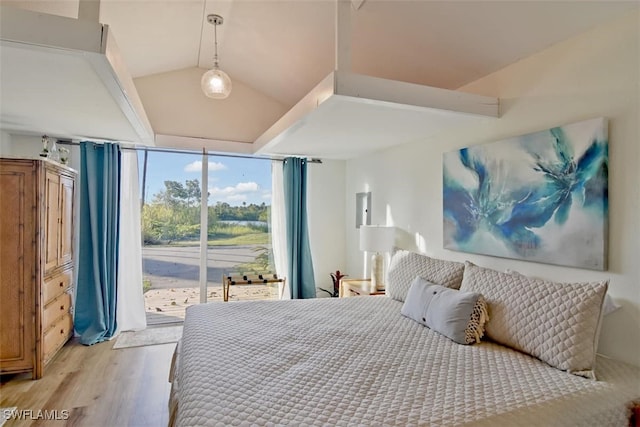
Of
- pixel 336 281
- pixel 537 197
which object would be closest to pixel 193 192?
pixel 336 281

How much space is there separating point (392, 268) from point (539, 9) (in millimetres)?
2011

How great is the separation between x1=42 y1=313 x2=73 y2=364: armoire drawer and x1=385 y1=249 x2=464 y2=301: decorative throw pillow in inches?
114

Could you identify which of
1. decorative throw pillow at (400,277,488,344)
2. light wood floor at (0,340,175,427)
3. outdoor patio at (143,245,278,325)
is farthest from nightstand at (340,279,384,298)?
light wood floor at (0,340,175,427)

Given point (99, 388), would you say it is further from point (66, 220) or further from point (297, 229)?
point (297, 229)

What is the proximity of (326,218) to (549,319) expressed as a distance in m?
3.39

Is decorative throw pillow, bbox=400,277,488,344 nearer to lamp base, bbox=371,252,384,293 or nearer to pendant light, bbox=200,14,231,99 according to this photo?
lamp base, bbox=371,252,384,293

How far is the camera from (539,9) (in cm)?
187

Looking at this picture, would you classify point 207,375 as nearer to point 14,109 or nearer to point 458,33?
point 458,33

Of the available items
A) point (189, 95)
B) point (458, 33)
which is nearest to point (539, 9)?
point (458, 33)

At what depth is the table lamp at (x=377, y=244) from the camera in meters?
3.56

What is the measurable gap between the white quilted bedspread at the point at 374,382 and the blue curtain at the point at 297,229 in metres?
2.34

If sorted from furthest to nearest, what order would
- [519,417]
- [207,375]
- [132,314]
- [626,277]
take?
[132,314] < [626,277] < [207,375] < [519,417]

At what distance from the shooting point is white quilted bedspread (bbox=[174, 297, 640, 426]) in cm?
122

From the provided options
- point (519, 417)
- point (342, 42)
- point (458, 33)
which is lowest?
point (519, 417)
